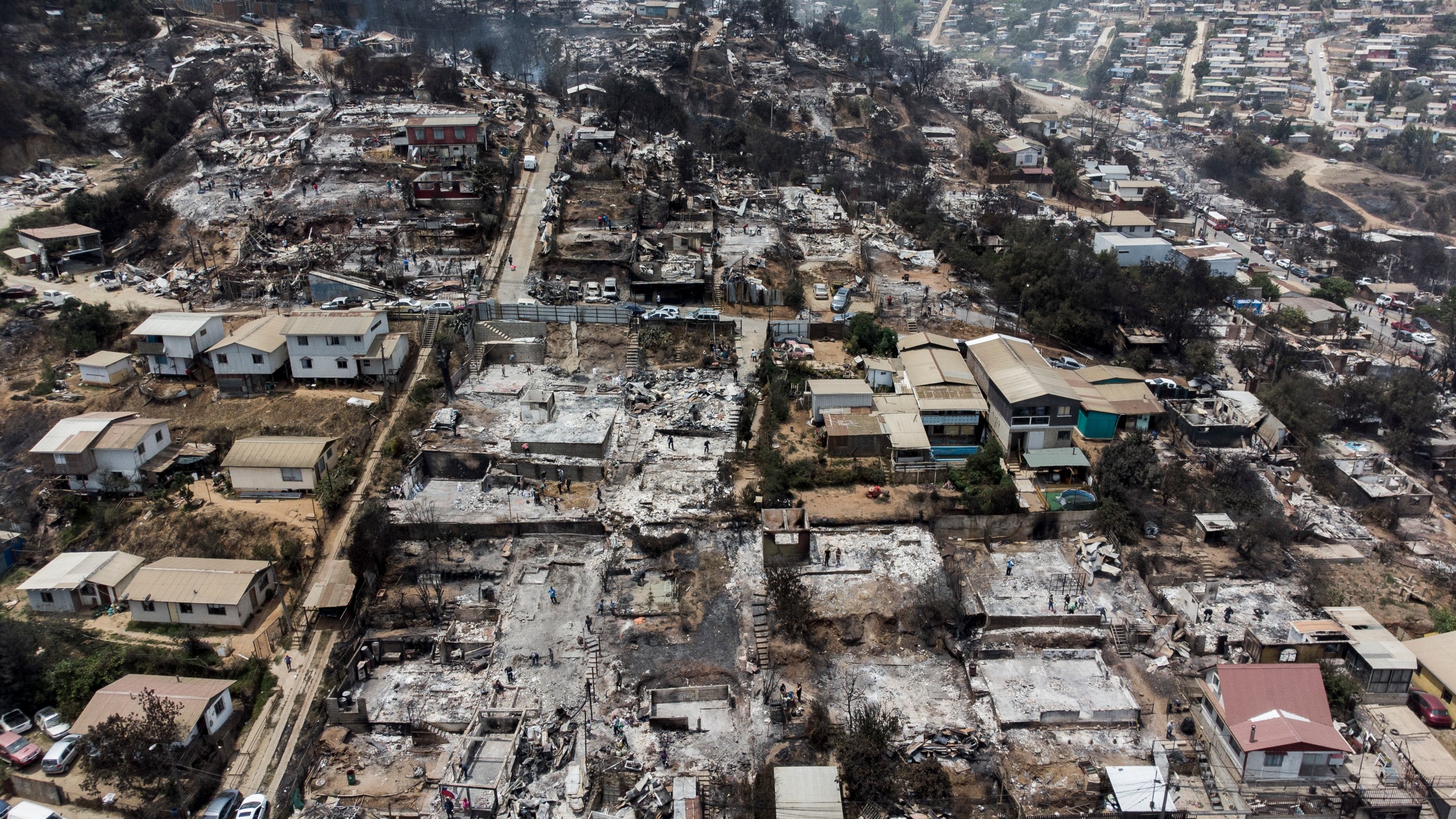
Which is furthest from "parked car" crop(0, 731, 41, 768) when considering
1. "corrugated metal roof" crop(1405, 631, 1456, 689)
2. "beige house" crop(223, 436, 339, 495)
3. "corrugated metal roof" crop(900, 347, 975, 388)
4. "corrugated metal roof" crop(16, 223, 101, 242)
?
"corrugated metal roof" crop(1405, 631, 1456, 689)

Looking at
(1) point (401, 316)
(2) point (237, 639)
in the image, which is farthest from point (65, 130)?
(2) point (237, 639)

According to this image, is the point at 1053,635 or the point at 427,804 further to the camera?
the point at 1053,635

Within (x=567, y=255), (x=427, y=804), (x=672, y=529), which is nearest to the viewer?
(x=427, y=804)

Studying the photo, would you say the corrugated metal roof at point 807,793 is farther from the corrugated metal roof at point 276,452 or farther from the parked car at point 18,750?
the corrugated metal roof at point 276,452

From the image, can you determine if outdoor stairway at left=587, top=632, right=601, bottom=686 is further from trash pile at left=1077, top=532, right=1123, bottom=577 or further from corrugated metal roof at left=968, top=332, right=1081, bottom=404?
corrugated metal roof at left=968, top=332, right=1081, bottom=404

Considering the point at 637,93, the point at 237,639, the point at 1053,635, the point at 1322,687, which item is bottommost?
the point at 237,639

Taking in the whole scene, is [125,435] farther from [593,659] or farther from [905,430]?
[905,430]

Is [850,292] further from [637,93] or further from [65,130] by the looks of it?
[65,130]

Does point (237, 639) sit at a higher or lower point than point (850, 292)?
lower
